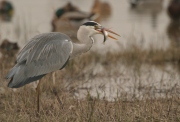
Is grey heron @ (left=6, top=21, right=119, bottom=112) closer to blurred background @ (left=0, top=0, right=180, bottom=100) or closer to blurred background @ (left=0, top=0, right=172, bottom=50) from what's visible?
blurred background @ (left=0, top=0, right=180, bottom=100)

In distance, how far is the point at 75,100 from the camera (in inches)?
295

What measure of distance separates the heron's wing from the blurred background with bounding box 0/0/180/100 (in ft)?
3.09

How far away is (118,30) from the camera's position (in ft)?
49.8

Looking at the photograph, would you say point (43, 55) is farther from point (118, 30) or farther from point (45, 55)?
point (118, 30)

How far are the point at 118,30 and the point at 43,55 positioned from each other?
8066 millimetres

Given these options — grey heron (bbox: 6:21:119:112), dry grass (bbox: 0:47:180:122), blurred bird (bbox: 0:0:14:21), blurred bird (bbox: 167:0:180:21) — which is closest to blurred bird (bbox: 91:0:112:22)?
blurred bird (bbox: 167:0:180:21)

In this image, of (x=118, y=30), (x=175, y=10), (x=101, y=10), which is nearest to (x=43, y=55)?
(x=118, y=30)

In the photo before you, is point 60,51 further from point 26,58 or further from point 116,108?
point 116,108

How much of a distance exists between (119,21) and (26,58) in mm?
10248

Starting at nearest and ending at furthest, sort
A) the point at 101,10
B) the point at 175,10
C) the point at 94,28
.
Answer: the point at 94,28, the point at 175,10, the point at 101,10

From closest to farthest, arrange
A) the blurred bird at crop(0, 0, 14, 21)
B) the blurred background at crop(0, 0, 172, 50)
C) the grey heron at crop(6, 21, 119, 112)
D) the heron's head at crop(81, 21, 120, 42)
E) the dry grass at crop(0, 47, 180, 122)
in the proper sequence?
the dry grass at crop(0, 47, 180, 122) → the grey heron at crop(6, 21, 119, 112) → the heron's head at crop(81, 21, 120, 42) → the blurred background at crop(0, 0, 172, 50) → the blurred bird at crop(0, 0, 14, 21)

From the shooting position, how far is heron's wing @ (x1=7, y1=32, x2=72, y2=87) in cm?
706

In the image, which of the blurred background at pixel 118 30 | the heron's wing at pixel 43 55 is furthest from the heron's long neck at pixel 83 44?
the blurred background at pixel 118 30

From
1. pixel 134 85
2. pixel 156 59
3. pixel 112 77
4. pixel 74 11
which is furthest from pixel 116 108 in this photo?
pixel 74 11
